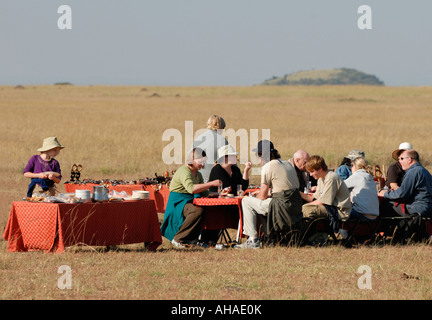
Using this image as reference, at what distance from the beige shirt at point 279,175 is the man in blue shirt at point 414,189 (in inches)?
59.4

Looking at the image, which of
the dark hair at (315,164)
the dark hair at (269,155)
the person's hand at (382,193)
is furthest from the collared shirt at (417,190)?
the dark hair at (269,155)

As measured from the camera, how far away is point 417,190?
32.5ft

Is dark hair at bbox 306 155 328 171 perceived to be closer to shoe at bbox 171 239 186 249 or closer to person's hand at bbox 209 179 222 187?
person's hand at bbox 209 179 222 187

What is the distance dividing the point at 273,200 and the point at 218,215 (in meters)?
1.01

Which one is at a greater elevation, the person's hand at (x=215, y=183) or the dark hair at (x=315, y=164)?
the dark hair at (x=315, y=164)

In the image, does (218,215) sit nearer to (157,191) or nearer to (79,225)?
(157,191)

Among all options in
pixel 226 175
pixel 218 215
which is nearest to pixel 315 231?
pixel 218 215

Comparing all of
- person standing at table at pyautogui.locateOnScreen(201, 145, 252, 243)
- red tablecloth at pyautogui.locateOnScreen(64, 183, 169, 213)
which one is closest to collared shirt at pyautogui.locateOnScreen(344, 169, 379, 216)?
person standing at table at pyautogui.locateOnScreen(201, 145, 252, 243)

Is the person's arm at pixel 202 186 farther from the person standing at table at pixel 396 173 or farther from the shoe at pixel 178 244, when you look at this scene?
the person standing at table at pixel 396 173

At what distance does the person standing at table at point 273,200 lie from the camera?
30.0 feet

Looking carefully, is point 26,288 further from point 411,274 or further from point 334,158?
point 334,158

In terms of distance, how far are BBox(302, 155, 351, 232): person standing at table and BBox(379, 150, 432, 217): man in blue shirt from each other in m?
0.82
